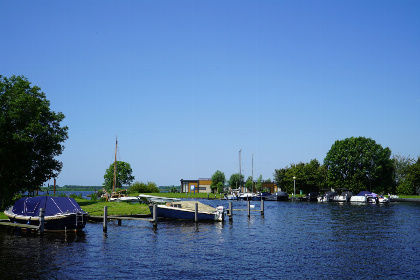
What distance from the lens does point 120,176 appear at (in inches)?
5133

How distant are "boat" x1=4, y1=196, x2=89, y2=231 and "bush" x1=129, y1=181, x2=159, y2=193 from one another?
9594cm

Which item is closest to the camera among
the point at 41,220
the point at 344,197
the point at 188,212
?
→ the point at 41,220

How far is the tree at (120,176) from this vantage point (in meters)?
131

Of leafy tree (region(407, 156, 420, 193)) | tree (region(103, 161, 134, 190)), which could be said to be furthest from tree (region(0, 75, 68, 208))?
→ leafy tree (region(407, 156, 420, 193))

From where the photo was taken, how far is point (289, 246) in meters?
32.5

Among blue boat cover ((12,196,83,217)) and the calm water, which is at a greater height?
blue boat cover ((12,196,83,217))

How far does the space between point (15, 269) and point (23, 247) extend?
7406 millimetres

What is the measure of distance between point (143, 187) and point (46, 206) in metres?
98.3

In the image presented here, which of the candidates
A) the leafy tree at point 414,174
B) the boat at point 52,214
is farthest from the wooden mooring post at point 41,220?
the leafy tree at point 414,174

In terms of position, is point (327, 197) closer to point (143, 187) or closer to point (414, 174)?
point (414, 174)

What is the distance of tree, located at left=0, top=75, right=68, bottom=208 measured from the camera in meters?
50.2

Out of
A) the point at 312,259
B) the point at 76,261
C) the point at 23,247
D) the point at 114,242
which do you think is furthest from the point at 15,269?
the point at 312,259

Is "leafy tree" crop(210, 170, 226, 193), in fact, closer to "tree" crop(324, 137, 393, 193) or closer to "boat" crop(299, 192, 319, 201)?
"boat" crop(299, 192, 319, 201)

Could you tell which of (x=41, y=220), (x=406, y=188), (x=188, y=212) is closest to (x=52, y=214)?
(x=41, y=220)
